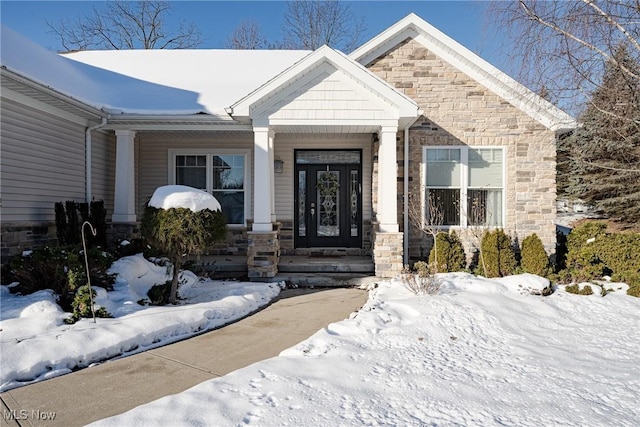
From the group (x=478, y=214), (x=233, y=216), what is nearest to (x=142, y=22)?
(x=233, y=216)

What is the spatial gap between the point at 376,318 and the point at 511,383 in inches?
68.7

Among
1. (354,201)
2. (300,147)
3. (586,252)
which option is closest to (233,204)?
(300,147)

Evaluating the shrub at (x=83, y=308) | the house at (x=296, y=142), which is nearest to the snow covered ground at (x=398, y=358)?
the shrub at (x=83, y=308)

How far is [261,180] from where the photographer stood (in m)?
7.16

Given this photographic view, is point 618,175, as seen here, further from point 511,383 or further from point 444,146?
point 511,383

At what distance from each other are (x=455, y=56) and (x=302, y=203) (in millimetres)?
4778

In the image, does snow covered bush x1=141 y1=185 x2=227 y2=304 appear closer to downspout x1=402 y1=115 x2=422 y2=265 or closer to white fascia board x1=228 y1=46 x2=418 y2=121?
white fascia board x1=228 y1=46 x2=418 y2=121

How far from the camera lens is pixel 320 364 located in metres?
3.38

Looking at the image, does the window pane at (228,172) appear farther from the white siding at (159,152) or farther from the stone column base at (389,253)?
the stone column base at (389,253)

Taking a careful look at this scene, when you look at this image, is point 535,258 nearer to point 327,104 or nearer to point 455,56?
point 455,56

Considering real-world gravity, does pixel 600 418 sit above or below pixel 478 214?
below

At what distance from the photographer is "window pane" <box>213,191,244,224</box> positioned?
9.12 m

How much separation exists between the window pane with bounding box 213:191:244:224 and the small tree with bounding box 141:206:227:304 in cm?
373

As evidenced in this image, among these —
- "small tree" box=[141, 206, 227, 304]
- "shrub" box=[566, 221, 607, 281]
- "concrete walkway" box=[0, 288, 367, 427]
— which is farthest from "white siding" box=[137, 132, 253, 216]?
"shrub" box=[566, 221, 607, 281]
